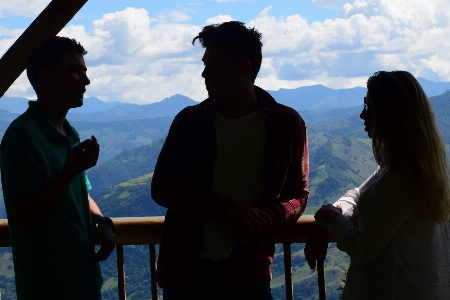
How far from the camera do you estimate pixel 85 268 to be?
170 cm

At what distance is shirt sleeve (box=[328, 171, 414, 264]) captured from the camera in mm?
1500

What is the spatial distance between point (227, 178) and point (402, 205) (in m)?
0.58

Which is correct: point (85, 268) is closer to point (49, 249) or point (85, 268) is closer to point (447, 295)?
point (49, 249)

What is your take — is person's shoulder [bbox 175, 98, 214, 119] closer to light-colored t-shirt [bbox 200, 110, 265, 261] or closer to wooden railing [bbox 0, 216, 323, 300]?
light-colored t-shirt [bbox 200, 110, 265, 261]

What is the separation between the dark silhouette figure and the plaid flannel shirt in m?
0.24

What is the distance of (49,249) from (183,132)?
0.57 metres

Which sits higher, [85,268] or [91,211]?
→ [91,211]

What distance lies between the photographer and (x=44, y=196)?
1.55 metres

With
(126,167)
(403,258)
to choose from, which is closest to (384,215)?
(403,258)

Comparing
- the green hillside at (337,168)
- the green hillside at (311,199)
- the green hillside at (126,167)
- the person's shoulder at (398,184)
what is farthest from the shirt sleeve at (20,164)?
the green hillside at (126,167)

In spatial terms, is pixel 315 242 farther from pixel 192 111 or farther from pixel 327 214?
pixel 192 111

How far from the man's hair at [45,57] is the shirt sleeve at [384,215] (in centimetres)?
108

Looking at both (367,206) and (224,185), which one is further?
(224,185)

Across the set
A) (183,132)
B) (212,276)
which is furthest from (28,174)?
(212,276)
